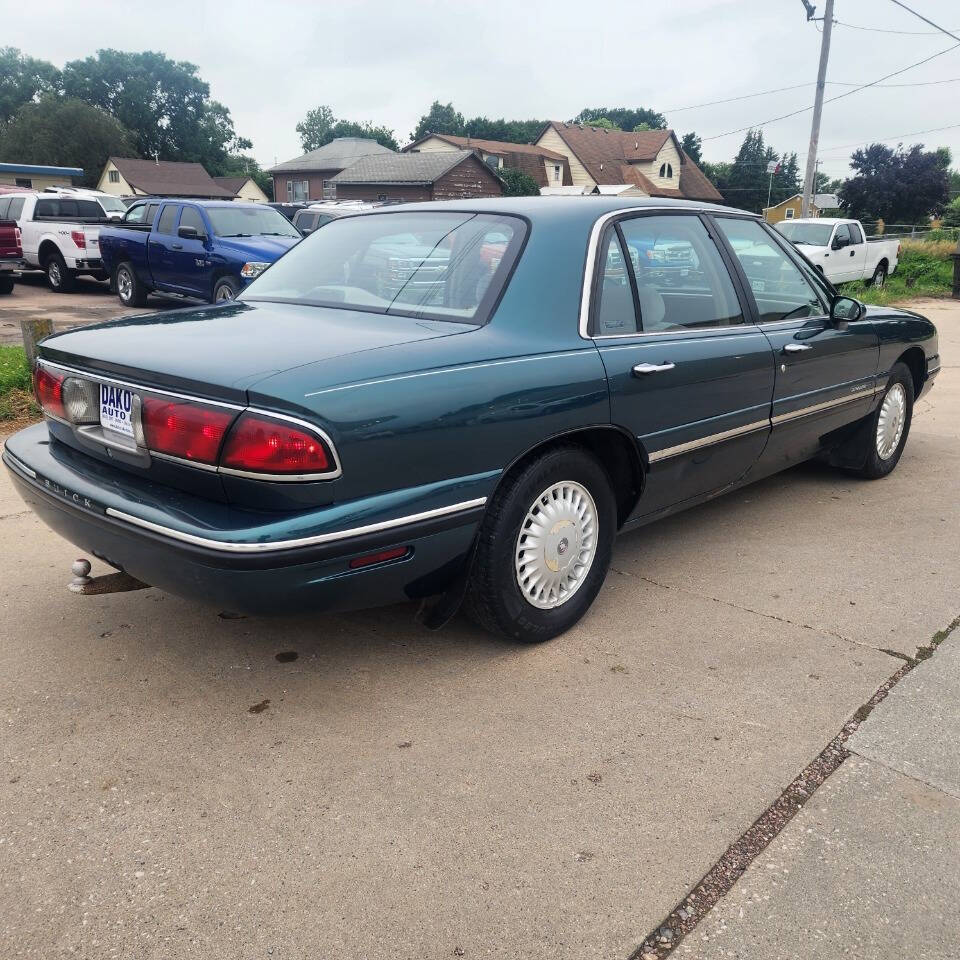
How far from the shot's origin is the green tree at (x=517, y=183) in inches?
1912

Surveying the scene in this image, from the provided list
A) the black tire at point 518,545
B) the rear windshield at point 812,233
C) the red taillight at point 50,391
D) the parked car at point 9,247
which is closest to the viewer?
the black tire at point 518,545

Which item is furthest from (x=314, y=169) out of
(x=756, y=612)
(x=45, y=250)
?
(x=756, y=612)

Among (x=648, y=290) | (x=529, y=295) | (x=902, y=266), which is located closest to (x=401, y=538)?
(x=529, y=295)

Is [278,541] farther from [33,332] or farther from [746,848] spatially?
[33,332]

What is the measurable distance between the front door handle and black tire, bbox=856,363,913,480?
2371 mm

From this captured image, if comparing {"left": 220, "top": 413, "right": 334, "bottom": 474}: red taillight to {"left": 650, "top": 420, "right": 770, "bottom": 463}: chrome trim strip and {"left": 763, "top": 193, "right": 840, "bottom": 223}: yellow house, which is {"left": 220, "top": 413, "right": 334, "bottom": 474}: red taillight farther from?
{"left": 763, "top": 193, "right": 840, "bottom": 223}: yellow house

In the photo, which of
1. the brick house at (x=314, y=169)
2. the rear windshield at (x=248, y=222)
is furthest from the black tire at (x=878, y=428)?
the brick house at (x=314, y=169)

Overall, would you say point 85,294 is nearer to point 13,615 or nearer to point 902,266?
point 13,615

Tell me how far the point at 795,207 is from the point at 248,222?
80.3 m

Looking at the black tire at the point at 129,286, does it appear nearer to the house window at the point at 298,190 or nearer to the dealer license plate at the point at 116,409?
the dealer license plate at the point at 116,409

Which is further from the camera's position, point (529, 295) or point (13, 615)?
point (13, 615)

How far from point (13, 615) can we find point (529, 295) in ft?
7.68

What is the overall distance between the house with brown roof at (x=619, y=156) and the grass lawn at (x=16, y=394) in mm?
54323

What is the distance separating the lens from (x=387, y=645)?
10.9ft
